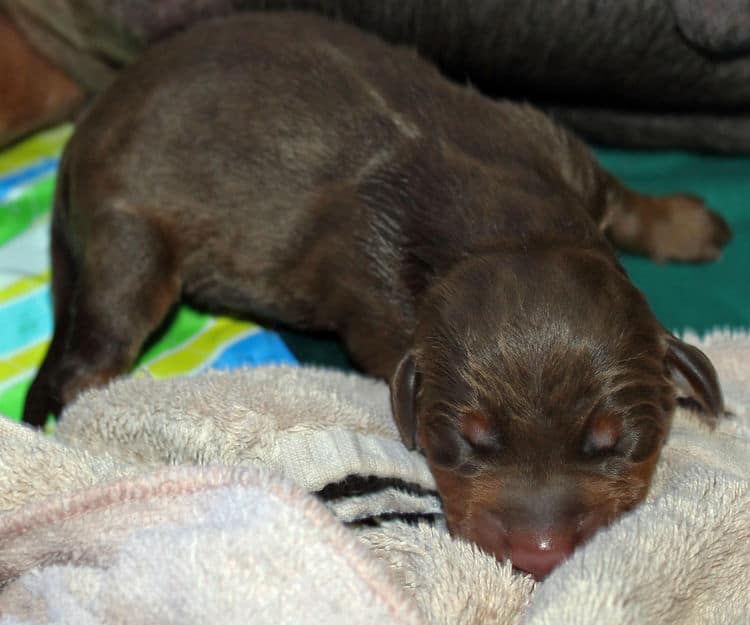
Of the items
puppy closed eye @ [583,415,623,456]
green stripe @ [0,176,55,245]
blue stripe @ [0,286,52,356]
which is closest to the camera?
puppy closed eye @ [583,415,623,456]

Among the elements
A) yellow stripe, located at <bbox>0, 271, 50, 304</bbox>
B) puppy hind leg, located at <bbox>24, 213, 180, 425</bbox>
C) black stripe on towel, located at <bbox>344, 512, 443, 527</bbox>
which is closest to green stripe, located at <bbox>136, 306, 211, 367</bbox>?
puppy hind leg, located at <bbox>24, 213, 180, 425</bbox>

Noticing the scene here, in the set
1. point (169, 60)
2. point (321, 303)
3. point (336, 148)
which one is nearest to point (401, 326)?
Answer: point (321, 303)

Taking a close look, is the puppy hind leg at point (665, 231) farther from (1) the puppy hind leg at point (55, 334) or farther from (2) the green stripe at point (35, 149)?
(2) the green stripe at point (35, 149)

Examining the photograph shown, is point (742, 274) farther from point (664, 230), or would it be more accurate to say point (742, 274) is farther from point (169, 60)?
point (169, 60)

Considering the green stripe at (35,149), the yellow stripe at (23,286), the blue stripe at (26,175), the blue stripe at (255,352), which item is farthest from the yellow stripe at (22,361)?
the green stripe at (35,149)

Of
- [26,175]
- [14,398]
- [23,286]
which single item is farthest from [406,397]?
[26,175]

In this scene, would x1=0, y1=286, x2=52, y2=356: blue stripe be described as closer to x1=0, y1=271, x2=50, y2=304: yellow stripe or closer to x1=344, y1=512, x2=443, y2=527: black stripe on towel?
x1=0, y1=271, x2=50, y2=304: yellow stripe
